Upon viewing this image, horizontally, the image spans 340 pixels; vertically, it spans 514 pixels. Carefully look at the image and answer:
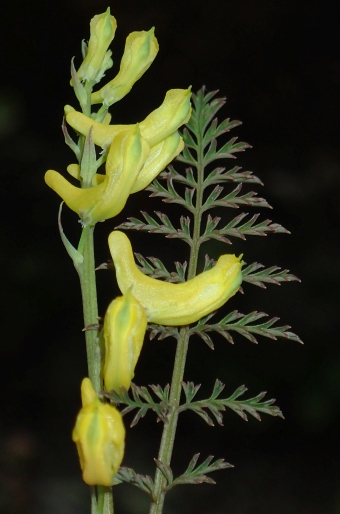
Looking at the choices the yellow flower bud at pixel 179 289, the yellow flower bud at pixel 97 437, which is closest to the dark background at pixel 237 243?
the yellow flower bud at pixel 179 289

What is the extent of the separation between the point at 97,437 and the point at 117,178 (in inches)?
13.9

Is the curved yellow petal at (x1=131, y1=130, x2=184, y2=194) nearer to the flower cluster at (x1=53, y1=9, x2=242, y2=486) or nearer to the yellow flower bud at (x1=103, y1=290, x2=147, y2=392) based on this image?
the flower cluster at (x1=53, y1=9, x2=242, y2=486)

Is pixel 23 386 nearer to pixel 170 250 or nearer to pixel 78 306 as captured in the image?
pixel 78 306

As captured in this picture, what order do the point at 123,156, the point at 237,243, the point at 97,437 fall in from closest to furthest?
the point at 97,437 < the point at 123,156 < the point at 237,243

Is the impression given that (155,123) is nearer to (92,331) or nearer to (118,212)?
(118,212)

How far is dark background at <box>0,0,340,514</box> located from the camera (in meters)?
Result: 2.86

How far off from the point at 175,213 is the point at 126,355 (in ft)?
6.18

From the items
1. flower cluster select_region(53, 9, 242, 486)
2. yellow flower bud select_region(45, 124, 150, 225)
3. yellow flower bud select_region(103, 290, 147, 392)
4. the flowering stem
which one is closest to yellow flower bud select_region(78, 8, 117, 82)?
flower cluster select_region(53, 9, 242, 486)

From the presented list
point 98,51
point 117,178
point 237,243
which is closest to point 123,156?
point 117,178

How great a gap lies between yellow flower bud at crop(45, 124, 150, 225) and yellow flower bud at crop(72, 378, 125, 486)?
25 centimetres

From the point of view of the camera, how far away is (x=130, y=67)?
118 cm

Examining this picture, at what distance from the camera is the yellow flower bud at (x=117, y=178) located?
1039 millimetres

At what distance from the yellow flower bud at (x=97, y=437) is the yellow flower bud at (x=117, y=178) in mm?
247

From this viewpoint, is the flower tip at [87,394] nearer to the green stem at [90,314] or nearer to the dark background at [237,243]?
the green stem at [90,314]
